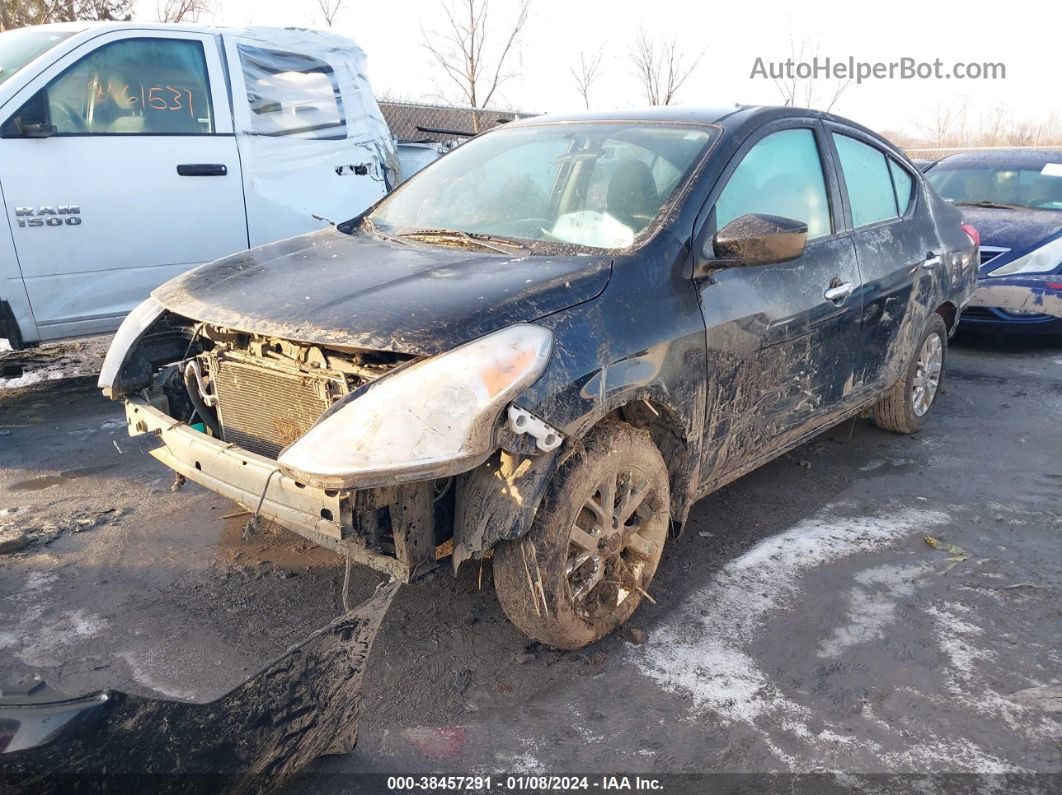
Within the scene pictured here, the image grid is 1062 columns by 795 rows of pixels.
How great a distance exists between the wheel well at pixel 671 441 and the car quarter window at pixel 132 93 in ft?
12.6

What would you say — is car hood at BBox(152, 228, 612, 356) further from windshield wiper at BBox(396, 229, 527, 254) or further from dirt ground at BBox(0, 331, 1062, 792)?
dirt ground at BBox(0, 331, 1062, 792)

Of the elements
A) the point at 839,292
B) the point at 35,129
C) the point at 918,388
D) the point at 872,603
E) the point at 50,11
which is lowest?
the point at 872,603

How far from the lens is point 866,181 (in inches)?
170

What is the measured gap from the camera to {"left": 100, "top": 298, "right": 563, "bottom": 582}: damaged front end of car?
2320 millimetres

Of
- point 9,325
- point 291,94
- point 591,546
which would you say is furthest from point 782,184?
point 9,325

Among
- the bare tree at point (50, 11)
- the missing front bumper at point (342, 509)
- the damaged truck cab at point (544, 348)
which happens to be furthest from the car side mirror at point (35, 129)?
the bare tree at point (50, 11)

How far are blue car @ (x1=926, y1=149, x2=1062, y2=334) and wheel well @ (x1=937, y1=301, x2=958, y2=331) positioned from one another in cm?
207

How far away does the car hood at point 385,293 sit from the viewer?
2.50 m

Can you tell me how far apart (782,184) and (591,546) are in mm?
1896

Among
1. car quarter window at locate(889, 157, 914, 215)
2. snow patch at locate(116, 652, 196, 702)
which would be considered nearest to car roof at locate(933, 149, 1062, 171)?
car quarter window at locate(889, 157, 914, 215)

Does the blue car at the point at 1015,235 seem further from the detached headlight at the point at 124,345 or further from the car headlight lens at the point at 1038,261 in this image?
the detached headlight at the point at 124,345

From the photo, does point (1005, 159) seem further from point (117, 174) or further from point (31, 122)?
point (31, 122)

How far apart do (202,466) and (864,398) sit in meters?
3.22

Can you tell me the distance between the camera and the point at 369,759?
2438mm
